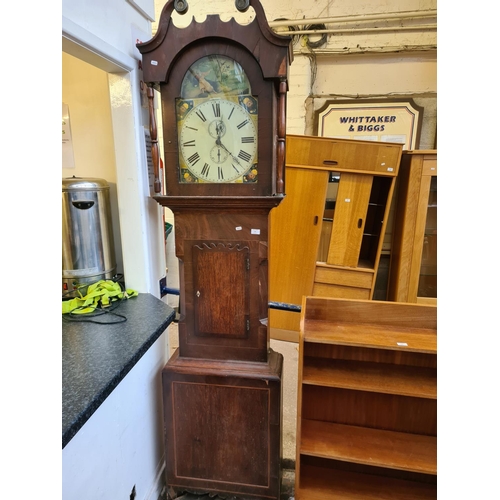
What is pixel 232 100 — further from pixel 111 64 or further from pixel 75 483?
pixel 75 483

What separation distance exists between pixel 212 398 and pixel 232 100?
3.47ft

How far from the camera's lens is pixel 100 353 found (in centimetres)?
92

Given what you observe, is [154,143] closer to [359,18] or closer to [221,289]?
[221,289]

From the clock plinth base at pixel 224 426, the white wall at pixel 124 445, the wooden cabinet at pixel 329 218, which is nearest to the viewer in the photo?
the white wall at pixel 124 445

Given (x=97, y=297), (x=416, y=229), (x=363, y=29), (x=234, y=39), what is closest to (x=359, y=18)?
(x=363, y=29)

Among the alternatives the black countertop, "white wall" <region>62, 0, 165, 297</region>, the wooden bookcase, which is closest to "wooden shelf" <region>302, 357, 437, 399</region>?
the wooden bookcase

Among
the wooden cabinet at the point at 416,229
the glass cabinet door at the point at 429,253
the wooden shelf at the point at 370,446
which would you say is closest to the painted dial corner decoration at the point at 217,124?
the wooden shelf at the point at 370,446

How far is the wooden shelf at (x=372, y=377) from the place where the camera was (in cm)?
122

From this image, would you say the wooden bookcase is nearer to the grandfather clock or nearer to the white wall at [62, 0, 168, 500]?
the grandfather clock

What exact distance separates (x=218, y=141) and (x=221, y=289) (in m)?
0.51

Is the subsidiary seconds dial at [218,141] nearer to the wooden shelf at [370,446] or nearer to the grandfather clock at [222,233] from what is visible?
the grandfather clock at [222,233]

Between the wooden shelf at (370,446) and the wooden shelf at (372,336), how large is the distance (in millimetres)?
441
